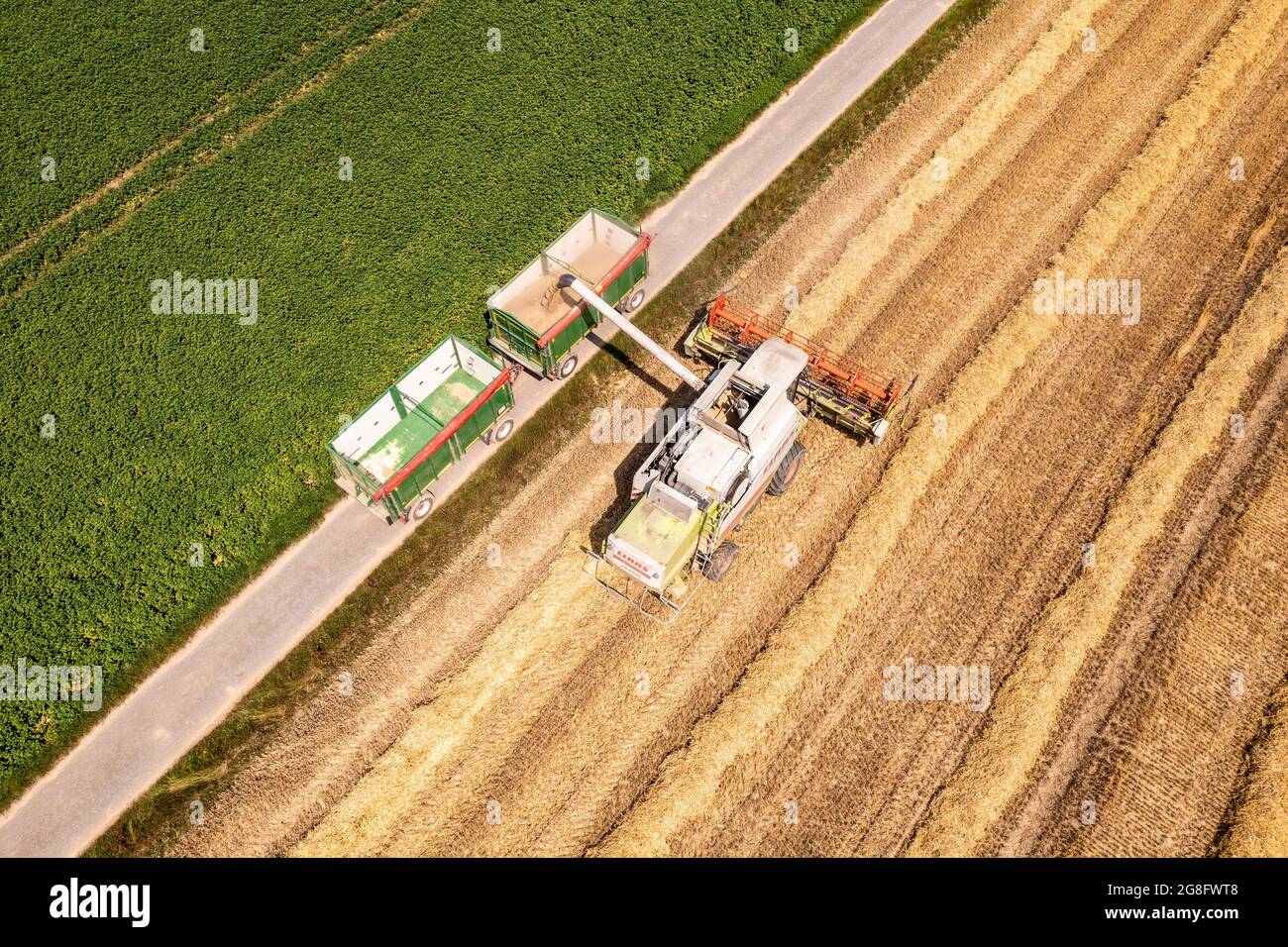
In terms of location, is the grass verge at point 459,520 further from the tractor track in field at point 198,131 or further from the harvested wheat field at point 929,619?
the tractor track in field at point 198,131

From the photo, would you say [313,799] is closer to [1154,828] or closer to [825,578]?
[825,578]

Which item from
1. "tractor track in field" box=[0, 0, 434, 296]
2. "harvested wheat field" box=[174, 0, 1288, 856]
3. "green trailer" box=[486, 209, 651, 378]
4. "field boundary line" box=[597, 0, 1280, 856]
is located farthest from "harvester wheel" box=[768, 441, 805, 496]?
"tractor track in field" box=[0, 0, 434, 296]

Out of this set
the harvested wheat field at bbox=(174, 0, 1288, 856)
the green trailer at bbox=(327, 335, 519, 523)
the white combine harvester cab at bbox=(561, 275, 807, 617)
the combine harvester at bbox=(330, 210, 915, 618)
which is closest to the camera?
the harvested wheat field at bbox=(174, 0, 1288, 856)

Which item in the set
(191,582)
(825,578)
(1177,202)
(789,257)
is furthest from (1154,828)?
(191,582)

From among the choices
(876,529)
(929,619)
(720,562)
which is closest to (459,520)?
(720,562)

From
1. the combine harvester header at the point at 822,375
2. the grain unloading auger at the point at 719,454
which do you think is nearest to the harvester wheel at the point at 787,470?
the grain unloading auger at the point at 719,454

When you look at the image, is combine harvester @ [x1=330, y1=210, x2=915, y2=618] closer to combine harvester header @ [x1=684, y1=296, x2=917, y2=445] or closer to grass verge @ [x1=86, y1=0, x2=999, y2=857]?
combine harvester header @ [x1=684, y1=296, x2=917, y2=445]

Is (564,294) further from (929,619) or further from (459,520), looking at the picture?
(929,619)
